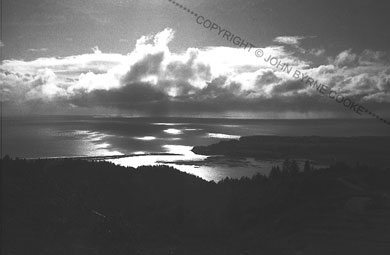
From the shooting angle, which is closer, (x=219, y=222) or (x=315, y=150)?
(x=219, y=222)

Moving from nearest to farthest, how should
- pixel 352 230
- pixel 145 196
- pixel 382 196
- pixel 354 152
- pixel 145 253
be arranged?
pixel 145 253 → pixel 352 230 → pixel 382 196 → pixel 145 196 → pixel 354 152

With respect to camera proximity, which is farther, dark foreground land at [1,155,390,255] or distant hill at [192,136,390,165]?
distant hill at [192,136,390,165]

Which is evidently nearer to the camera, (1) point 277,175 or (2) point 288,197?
(2) point 288,197

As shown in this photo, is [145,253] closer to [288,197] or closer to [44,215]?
[44,215]

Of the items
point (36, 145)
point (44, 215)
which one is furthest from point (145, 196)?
point (36, 145)

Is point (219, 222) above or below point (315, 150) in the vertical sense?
below

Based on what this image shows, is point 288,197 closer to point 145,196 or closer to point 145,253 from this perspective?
point 145,253

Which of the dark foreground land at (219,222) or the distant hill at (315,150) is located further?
the distant hill at (315,150)

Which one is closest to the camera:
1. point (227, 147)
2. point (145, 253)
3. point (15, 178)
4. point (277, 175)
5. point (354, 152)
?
point (145, 253)

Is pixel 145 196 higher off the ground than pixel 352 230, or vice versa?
pixel 352 230
